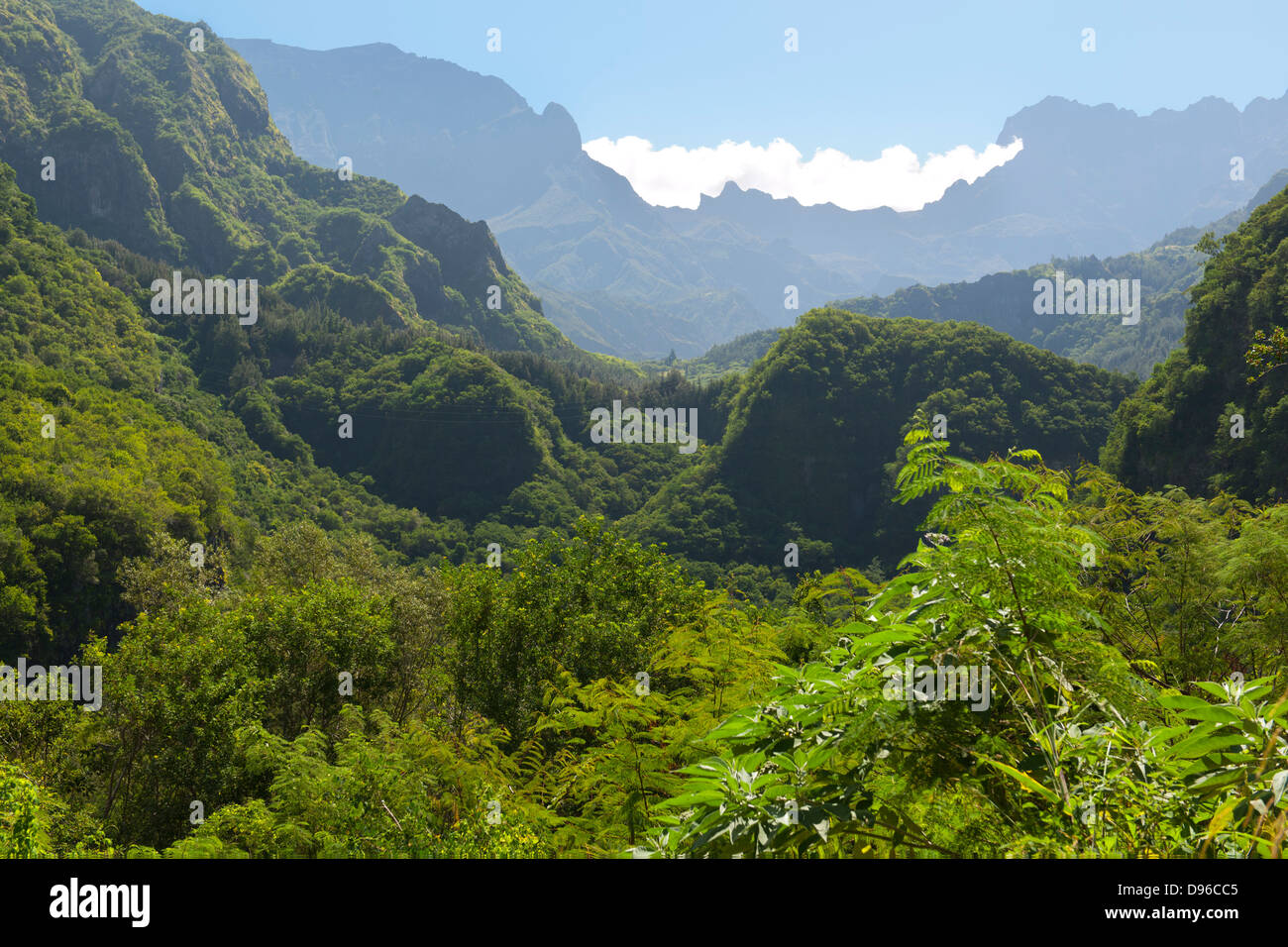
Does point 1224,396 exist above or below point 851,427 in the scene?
below
